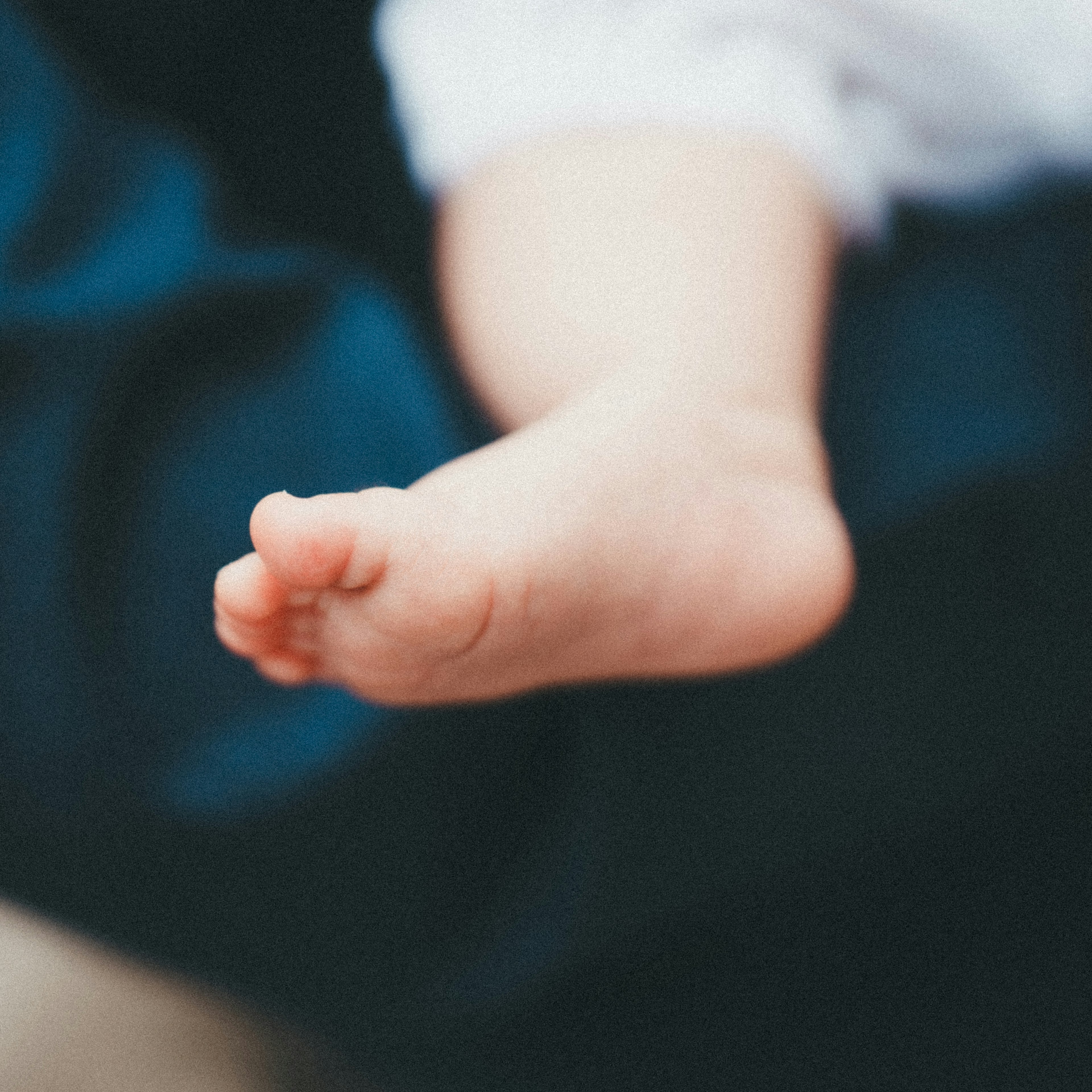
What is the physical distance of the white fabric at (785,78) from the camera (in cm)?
37

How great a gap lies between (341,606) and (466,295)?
132 millimetres

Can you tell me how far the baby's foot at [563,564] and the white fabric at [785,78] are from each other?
0.12 meters

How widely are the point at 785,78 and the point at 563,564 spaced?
0.69 ft

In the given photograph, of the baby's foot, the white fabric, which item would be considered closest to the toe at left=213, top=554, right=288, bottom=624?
the baby's foot

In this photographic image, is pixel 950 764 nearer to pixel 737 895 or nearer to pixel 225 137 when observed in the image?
pixel 737 895

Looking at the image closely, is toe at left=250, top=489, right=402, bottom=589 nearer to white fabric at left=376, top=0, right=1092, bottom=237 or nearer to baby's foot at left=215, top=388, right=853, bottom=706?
baby's foot at left=215, top=388, right=853, bottom=706

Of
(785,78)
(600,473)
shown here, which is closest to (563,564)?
(600,473)

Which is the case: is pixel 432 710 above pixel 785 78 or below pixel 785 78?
below

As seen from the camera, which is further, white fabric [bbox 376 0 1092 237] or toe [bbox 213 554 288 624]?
white fabric [bbox 376 0 1092 237]

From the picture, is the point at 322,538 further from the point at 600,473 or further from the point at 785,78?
the point at 785,78

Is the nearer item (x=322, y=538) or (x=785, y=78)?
(x=322, y=538)

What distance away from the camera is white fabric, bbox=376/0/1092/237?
371 mm

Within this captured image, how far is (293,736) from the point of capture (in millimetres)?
302

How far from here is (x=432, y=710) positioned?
1.01 ft
